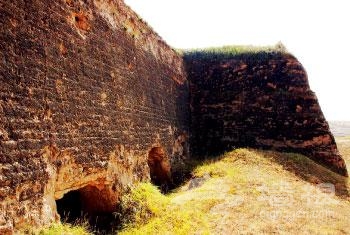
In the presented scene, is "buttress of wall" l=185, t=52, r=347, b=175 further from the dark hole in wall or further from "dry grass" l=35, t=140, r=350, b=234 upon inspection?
the dark hole in wall

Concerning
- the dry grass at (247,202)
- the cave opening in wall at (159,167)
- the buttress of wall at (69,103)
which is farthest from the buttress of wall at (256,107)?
the buttress of wall at (69,103)

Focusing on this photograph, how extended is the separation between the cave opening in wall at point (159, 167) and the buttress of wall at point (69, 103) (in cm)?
80

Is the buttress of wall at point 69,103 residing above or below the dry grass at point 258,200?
above

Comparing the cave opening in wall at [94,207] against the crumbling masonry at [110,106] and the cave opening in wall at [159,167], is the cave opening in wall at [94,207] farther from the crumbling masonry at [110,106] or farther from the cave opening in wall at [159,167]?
the cave opening in wall at [159,167]

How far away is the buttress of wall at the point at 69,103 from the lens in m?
4.69

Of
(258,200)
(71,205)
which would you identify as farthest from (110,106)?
(258,200)

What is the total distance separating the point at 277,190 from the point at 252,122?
513 centimetres

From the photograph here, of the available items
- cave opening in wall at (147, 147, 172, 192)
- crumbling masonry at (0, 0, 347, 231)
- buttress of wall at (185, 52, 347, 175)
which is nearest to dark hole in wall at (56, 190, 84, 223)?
crumbling masonry at (0, 0, 347, 231)

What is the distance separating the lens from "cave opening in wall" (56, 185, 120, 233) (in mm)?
6977

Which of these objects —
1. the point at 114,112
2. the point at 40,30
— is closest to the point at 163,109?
the point at 114,112

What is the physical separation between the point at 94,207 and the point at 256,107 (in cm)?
835

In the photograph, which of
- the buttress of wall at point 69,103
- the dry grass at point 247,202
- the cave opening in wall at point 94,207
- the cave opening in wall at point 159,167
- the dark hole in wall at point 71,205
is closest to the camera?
the buttress of wall at point 69,103

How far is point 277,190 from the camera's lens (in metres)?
8.79

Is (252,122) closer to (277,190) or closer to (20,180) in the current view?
(277,190)
